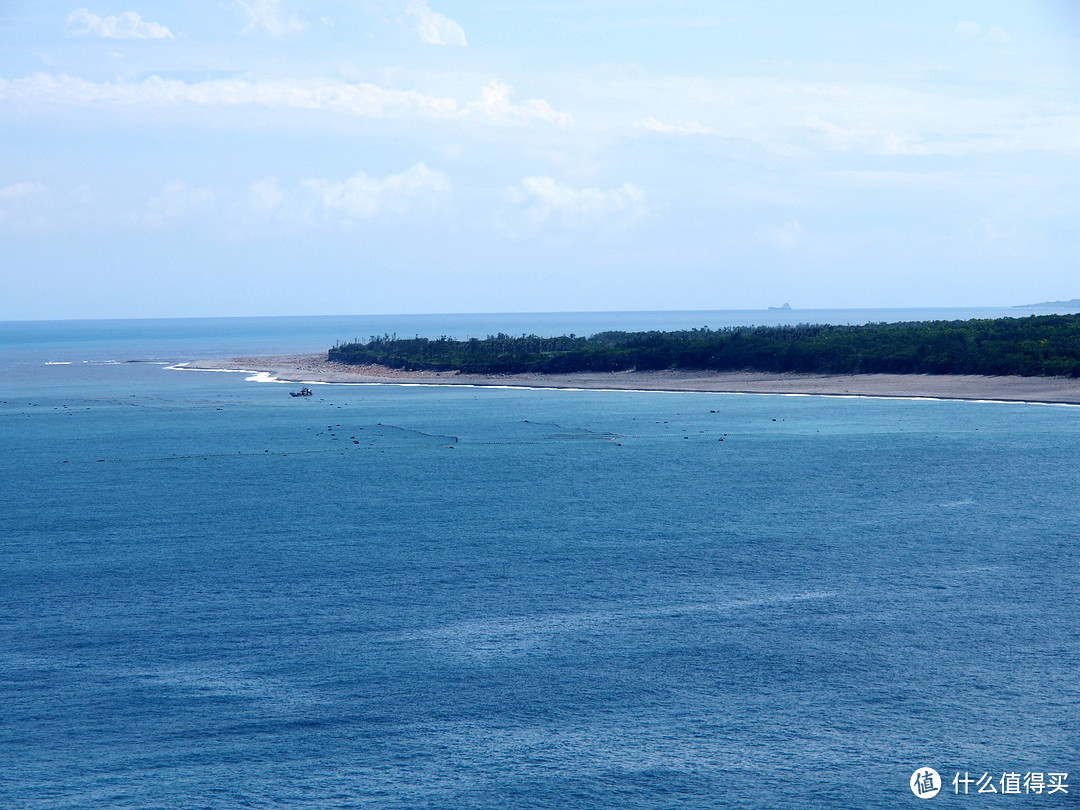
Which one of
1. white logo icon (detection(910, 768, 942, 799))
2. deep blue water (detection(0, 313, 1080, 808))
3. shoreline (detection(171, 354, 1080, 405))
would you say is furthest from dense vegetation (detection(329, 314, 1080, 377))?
white logo icon (detection(910, 768, 942, 799))

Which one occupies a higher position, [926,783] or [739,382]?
[739,382]

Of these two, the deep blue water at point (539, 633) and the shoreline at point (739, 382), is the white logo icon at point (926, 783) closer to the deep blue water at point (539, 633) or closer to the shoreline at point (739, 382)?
the deep blue water at point (539, 633)

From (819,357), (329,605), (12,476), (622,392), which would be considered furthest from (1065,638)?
(819,357)

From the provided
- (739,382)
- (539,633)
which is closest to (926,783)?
(539,633)

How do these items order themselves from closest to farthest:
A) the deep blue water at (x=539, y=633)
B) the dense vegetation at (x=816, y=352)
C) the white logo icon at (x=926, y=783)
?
1. the white logo icon at (x=926, y=783)
2. the deep blue water at (x=539, y=633)
3. the dense vegetation at (x=816, y=352)

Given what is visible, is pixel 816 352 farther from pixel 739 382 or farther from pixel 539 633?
pixel 539 633

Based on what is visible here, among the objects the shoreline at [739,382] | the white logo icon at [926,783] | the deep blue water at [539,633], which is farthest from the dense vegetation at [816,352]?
the white logo icon at [926,783]

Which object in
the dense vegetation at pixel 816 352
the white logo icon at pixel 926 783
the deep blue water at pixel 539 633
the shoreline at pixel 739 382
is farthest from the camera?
the dense vegetation at pixel 816 352

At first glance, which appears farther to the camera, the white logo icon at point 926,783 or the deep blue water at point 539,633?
the deep blue water at point 539,633
